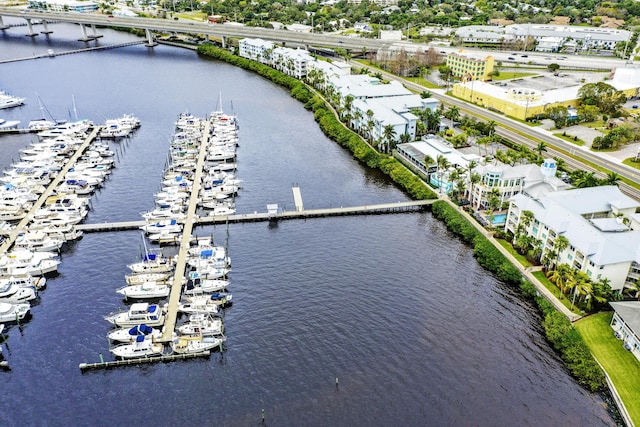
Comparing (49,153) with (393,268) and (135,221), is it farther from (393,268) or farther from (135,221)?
(393,268)

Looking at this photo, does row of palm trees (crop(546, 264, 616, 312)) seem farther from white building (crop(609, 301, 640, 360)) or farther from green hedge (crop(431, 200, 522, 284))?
green hedge (crop(431, 200, 522, 284))

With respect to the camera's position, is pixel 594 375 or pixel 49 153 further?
pixel 49 153

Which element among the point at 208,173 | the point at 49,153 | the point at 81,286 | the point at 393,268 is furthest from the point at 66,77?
the point at 393,268

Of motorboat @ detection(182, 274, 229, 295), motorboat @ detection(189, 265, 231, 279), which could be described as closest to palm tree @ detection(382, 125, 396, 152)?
motorboat @ detection(189, 265, 231, 279)

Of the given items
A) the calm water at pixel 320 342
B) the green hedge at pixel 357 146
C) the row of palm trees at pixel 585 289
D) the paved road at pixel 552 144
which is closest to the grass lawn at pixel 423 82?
the paved road at pixel 552 144

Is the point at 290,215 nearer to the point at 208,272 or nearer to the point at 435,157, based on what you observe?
the point at 208,272

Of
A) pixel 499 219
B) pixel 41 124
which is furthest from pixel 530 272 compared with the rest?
pixel 41 124
